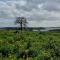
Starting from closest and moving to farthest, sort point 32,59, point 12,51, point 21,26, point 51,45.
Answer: point 32,59, point 12,51, point 51,45, point 21,26

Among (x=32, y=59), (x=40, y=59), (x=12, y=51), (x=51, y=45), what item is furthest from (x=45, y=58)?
(x=51, y=45)

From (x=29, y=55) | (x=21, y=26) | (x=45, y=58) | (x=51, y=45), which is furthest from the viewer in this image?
(x=21, y=26)

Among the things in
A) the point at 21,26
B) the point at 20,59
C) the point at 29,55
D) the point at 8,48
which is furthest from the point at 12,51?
the point at 21,26

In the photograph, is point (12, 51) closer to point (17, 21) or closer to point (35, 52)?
point (35, 52)

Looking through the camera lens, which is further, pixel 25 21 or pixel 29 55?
pixel 25 21

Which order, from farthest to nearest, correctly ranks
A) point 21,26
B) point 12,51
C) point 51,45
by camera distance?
point 21,26, point 51,45, point 12,51

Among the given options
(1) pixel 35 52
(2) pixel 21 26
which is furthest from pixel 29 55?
(2) pixel 21 26

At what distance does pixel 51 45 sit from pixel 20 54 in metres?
4.65

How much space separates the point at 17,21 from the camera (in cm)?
10394

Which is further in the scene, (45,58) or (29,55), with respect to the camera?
(29,55)

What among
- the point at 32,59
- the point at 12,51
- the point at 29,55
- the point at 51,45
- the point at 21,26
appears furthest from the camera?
the point at 21,26

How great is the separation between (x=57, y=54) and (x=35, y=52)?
1761mm

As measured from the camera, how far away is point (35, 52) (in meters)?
20.2

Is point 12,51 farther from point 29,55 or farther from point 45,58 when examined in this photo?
point 45,58
